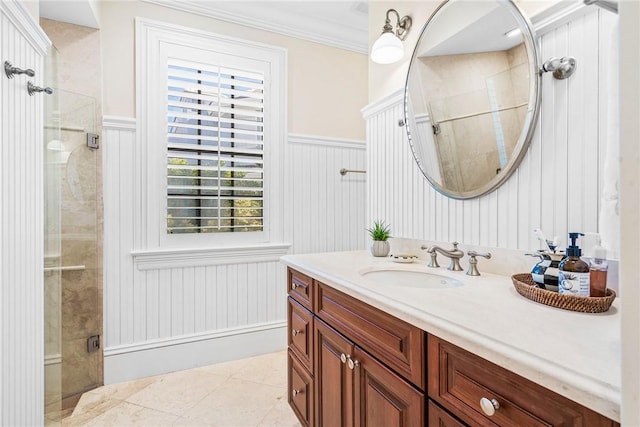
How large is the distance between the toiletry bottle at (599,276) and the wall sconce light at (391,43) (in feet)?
4.32

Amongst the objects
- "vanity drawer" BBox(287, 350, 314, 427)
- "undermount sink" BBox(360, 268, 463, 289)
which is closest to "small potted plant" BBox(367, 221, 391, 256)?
"undermount sink" BBox(360, 268, 463, 289)

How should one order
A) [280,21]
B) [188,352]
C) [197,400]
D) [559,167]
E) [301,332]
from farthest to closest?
[280,21] → [188,352] → [197,400] → [301,332] → [559,167]

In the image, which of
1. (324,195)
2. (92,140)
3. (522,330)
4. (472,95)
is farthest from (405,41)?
(92,140)

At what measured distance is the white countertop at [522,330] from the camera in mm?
509

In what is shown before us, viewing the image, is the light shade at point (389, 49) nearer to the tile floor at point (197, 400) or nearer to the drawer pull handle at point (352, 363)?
the drawer pull handle at point (352, 363)

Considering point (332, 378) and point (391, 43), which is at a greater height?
point (391, 43)

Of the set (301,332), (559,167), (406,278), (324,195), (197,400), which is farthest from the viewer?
(324,195)

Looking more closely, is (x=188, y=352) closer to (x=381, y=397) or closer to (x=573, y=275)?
(x=381, y=397)

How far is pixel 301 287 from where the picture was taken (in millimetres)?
1580

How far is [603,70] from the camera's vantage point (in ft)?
3.16

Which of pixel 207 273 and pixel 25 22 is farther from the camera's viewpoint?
pixel 207 273

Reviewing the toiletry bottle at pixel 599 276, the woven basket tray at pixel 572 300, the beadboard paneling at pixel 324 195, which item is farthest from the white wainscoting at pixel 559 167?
the beadboard paneling at pixel 324 195

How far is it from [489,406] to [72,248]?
7.62 feet

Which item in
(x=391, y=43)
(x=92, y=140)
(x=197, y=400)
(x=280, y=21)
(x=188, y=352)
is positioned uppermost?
(x=280, y=21)
